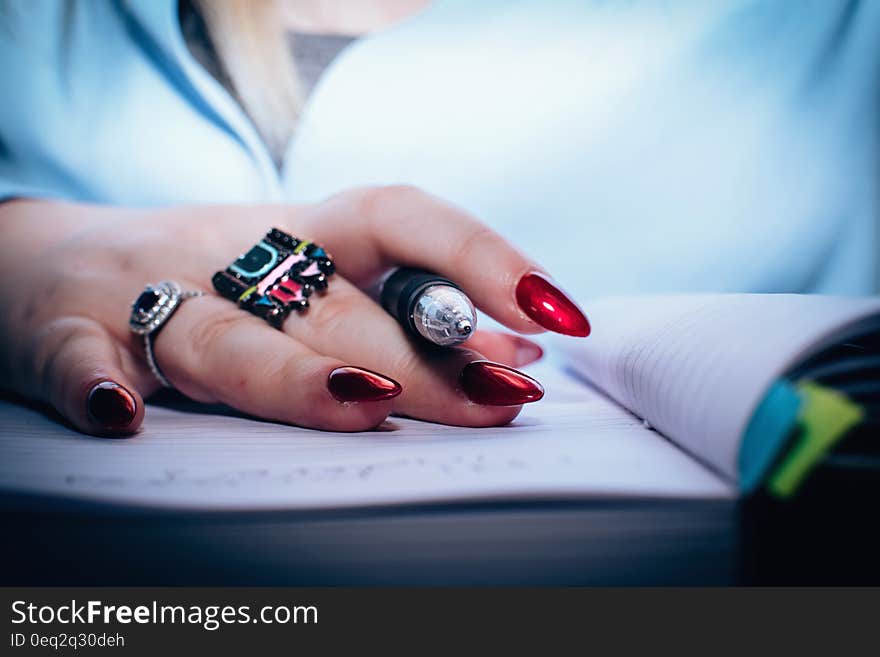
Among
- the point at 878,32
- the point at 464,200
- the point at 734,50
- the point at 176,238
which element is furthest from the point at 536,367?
the point at 878,32

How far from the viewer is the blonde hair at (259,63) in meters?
0.99

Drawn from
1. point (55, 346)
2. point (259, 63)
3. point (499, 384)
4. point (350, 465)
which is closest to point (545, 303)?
point (499, 384)

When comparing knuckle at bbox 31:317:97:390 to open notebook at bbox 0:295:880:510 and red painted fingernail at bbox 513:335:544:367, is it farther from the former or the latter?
red painted fingernail at bbox 513:335:544:367

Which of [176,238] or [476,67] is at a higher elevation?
[476,67]

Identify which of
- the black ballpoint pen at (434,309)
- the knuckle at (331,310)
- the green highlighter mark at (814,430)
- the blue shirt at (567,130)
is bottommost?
the green highlighter mark at (814,430)

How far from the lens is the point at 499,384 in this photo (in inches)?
16.3

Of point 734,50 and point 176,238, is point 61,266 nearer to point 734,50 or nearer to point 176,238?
point 176,238

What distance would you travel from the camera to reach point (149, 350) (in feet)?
1.73

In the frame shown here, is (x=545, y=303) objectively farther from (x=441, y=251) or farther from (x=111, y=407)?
(x=111, y=407)

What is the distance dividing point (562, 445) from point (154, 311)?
346 mm

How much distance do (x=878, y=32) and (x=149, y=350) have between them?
1.00 meters

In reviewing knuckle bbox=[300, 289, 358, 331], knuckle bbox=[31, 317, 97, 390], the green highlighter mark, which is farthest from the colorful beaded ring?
the green highlighter mark

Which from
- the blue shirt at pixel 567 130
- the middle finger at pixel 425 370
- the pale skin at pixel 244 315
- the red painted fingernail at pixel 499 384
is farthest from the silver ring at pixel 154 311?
the blue shirt at pixel 567 130

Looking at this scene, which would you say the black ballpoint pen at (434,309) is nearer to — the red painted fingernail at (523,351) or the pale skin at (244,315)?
the pale skin at (244,315)
